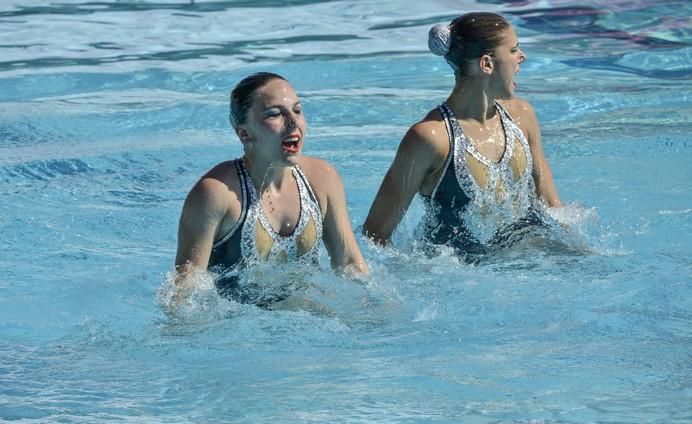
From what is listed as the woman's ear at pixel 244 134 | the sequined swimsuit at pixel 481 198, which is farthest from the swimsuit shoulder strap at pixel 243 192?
the sequined swimsuit at pixel 481 198

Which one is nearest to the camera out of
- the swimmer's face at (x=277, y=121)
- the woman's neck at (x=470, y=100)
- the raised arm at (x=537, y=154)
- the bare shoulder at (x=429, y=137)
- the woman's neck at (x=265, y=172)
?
the swimmer's face at (x=277, y=121)

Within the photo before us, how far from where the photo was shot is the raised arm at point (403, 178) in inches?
209

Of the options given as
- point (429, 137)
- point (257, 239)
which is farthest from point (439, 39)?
point (257, 239)

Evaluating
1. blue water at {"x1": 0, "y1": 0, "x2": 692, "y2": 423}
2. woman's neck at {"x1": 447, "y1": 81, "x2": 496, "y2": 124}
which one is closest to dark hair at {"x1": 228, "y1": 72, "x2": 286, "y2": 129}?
blue water at {"x1": 0, "y1": 0, "x2": 692, "y2": 423}

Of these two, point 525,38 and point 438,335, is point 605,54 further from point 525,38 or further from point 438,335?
point 438,335

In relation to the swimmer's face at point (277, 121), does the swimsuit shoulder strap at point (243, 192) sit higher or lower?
lower

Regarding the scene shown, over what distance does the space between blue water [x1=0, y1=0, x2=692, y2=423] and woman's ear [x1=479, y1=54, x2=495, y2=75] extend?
827 millimetres

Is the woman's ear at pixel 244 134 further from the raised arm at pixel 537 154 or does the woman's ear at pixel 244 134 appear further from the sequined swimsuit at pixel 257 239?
the raised arm at pixel 537 154

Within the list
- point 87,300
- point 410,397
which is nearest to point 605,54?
point 87,300

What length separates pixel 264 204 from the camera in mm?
4773

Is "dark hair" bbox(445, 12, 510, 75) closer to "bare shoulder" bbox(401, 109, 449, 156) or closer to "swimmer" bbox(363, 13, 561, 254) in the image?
"swimmer" bbox(363, 13, 561, 254)

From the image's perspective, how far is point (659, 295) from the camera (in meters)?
5.15

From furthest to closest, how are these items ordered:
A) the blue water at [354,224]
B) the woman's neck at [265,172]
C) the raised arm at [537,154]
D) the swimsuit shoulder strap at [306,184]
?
the raised arm at [537,154] → the swimsuit shoulder strap at [306,184] → the woman's neck at [265,172] → the blue water at [354,224]

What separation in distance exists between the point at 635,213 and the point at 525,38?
4297 mm
